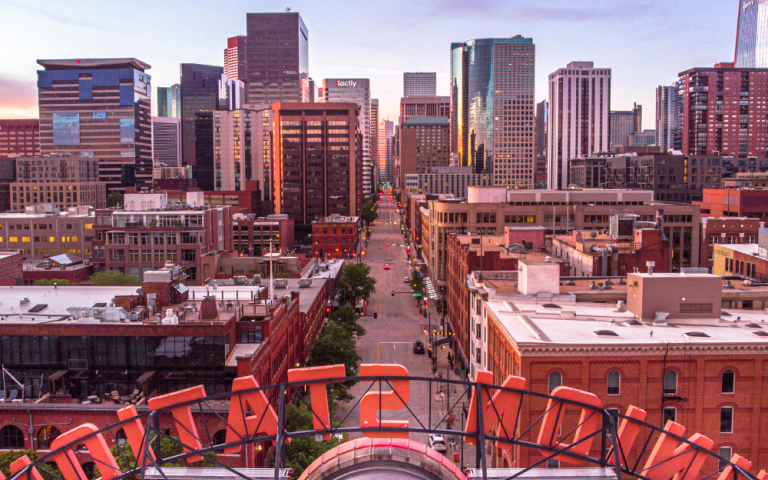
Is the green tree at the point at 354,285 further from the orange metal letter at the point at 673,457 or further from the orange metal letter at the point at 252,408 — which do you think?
the orange metal letter at the point at 673,457

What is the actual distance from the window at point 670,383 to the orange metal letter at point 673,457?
16.9m

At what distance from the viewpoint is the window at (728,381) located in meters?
38.4

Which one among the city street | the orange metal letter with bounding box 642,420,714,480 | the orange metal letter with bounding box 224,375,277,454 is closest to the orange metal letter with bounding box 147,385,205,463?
the orange metal letter with bounding box 224,375,277,454

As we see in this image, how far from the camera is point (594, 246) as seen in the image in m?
67.2

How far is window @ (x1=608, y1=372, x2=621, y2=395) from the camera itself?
38.8 m

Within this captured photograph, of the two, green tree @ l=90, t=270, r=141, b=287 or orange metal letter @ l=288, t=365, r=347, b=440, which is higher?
orange metal letter @ l=288, t=365, r=347, b=440

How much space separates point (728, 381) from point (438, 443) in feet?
73.9

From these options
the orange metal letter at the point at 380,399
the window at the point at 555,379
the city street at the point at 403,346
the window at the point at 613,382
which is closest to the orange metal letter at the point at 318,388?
the orange metal letter at the point at 380,399

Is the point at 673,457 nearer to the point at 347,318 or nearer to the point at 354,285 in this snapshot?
the point at 347,318

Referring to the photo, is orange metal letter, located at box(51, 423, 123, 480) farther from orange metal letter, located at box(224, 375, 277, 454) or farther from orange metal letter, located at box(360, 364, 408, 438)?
orange metal letter, located at box(360, 364, 408, 438)

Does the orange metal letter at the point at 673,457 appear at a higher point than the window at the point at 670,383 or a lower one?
higher

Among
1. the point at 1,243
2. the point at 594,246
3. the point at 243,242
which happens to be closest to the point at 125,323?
the point at 594,246

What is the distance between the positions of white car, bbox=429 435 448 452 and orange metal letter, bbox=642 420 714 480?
29975 millimetres

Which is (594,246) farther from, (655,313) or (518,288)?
(655,313)
